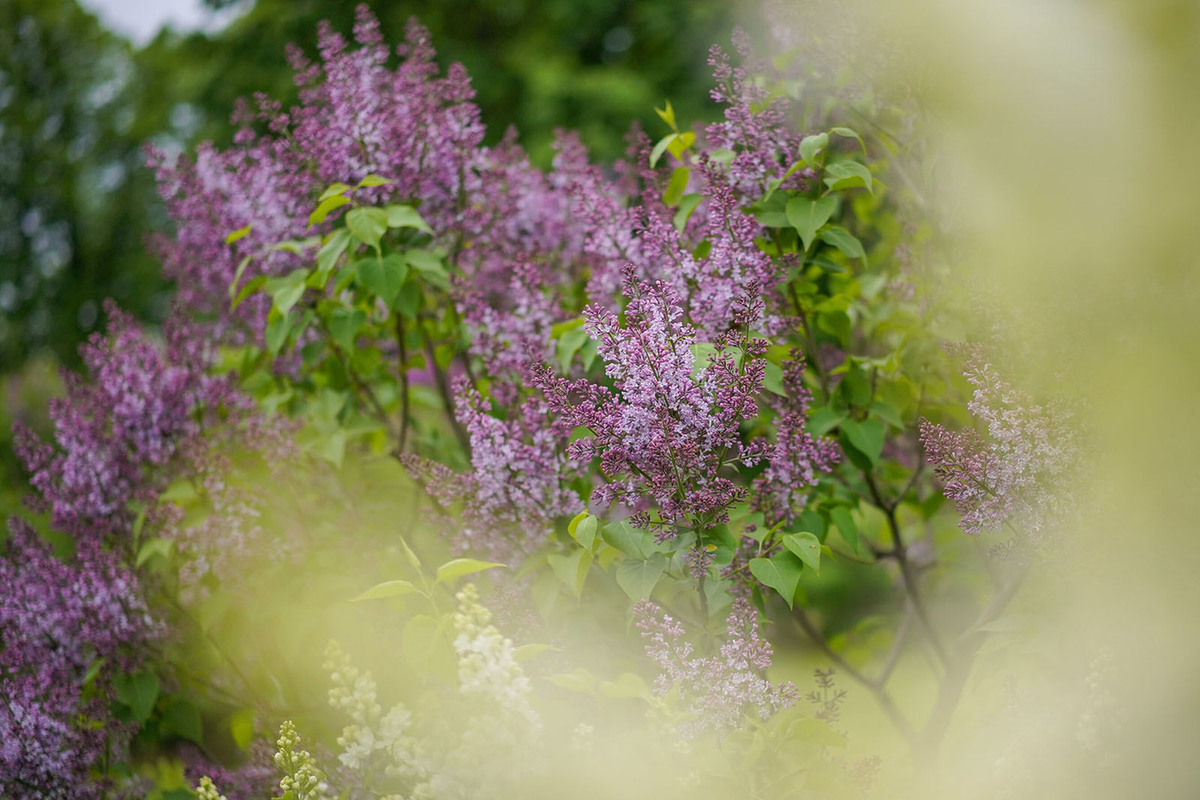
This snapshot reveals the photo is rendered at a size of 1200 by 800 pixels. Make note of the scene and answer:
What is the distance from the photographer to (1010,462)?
6.25 ft

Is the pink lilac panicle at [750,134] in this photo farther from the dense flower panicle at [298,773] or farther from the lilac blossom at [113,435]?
the lilac blossom at [113,435]

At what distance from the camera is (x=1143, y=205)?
1.55m

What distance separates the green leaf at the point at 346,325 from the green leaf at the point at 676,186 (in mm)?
1040

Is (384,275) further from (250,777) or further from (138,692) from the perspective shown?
(138,692)

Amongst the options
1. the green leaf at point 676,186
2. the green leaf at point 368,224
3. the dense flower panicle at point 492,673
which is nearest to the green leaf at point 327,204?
the green leaf at point 368,224

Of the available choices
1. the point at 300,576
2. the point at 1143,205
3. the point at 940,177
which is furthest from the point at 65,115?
the point at 1143,205

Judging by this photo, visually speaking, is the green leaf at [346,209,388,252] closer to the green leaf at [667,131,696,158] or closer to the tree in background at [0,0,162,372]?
the green leaf at [667,131,696,158]

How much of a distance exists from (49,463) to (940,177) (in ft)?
10.1

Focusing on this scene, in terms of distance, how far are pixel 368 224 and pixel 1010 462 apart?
5.74 feet

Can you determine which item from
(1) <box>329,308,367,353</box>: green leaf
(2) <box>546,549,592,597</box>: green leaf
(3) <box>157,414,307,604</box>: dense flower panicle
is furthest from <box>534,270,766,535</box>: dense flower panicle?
(3) <box>157,414,307,604</box>: dense flower panicle

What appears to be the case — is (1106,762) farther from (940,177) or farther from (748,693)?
(940,177)

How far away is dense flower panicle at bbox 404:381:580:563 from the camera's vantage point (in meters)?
2.22

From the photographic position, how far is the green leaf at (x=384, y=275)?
267 cm

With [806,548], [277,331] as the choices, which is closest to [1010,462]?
[806,548]
